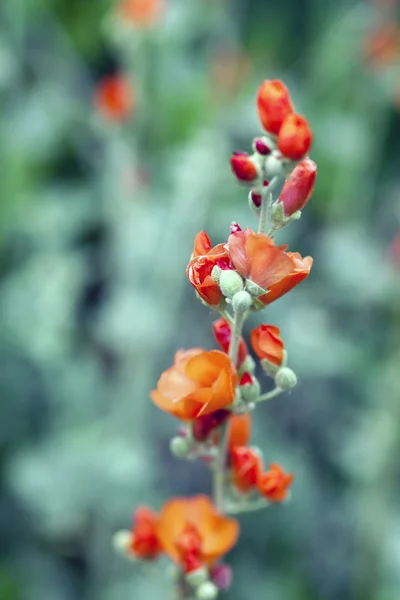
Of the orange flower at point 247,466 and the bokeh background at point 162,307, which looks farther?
the bokeh background at point 162,307

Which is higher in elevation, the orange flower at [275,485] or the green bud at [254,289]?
the green bud at [254,289]

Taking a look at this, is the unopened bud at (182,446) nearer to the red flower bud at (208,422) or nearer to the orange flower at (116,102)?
the red flower bud at (208,422)

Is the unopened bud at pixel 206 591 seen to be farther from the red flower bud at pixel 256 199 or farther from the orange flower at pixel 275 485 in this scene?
the red flower bud at pixel 256 199

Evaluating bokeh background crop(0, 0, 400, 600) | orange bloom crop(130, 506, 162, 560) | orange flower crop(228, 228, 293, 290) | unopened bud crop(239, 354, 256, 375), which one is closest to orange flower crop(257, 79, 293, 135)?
orange flower crop(228, 228, 293, 290)

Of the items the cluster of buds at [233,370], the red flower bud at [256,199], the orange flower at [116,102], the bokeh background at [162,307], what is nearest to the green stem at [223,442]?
the cluster of buds at [233,370]

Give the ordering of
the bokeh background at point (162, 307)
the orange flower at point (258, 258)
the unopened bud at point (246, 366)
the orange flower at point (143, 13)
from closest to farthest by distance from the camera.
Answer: the orange flower at point (258, 258)
the unopened bud at point (246, 366)
the bokeh background at point (162, 307)
the orange flower at point (143, 13)

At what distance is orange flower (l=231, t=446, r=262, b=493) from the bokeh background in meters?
0.94

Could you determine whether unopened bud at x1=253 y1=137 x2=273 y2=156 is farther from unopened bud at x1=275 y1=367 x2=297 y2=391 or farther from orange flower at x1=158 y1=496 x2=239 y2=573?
orange flower at x1=158 y1=496 x2=239 y2=573

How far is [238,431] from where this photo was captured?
792 mm

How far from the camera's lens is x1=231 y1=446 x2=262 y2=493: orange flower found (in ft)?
2.48

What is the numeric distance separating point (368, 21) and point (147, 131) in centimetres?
97

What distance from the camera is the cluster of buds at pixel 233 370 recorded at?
64cm

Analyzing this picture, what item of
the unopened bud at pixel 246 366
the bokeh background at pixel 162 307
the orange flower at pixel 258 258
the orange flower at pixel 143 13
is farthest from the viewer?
the orange flower at pixel 143 13

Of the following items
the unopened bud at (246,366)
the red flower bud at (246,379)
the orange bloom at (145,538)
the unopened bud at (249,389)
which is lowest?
the orange bloom at (145,538)
